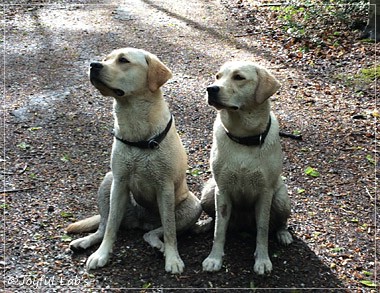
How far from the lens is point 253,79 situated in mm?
4305

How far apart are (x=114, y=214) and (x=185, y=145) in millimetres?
2657

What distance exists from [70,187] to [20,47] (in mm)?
6039

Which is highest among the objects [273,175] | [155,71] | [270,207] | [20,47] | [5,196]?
[155,71]

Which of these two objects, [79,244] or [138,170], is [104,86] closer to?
[138,170]

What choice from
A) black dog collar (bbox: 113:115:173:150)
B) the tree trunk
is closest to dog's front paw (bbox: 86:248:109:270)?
black dog collar (bbox: 113:115:173:150)

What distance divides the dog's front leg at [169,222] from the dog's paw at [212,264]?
19cm

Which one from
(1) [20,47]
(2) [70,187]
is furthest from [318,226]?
(1) [20,47]

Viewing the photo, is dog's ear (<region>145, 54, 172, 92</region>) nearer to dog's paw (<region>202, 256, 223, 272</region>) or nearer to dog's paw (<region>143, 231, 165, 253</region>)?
dog's paw (<region>143, 231, 165, 253</region>)

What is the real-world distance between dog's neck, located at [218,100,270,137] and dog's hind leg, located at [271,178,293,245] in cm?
66

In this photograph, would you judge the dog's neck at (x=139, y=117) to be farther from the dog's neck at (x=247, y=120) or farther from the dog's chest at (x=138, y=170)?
the dog's neck at (x=247, y=120)

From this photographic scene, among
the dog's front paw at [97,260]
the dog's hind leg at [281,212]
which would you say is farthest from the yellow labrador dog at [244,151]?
the dog's front paw at [97,260]

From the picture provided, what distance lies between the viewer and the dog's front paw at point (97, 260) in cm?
448

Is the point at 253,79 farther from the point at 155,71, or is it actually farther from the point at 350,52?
the point at 350,52

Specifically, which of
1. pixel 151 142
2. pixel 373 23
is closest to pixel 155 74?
pixel 151 142
